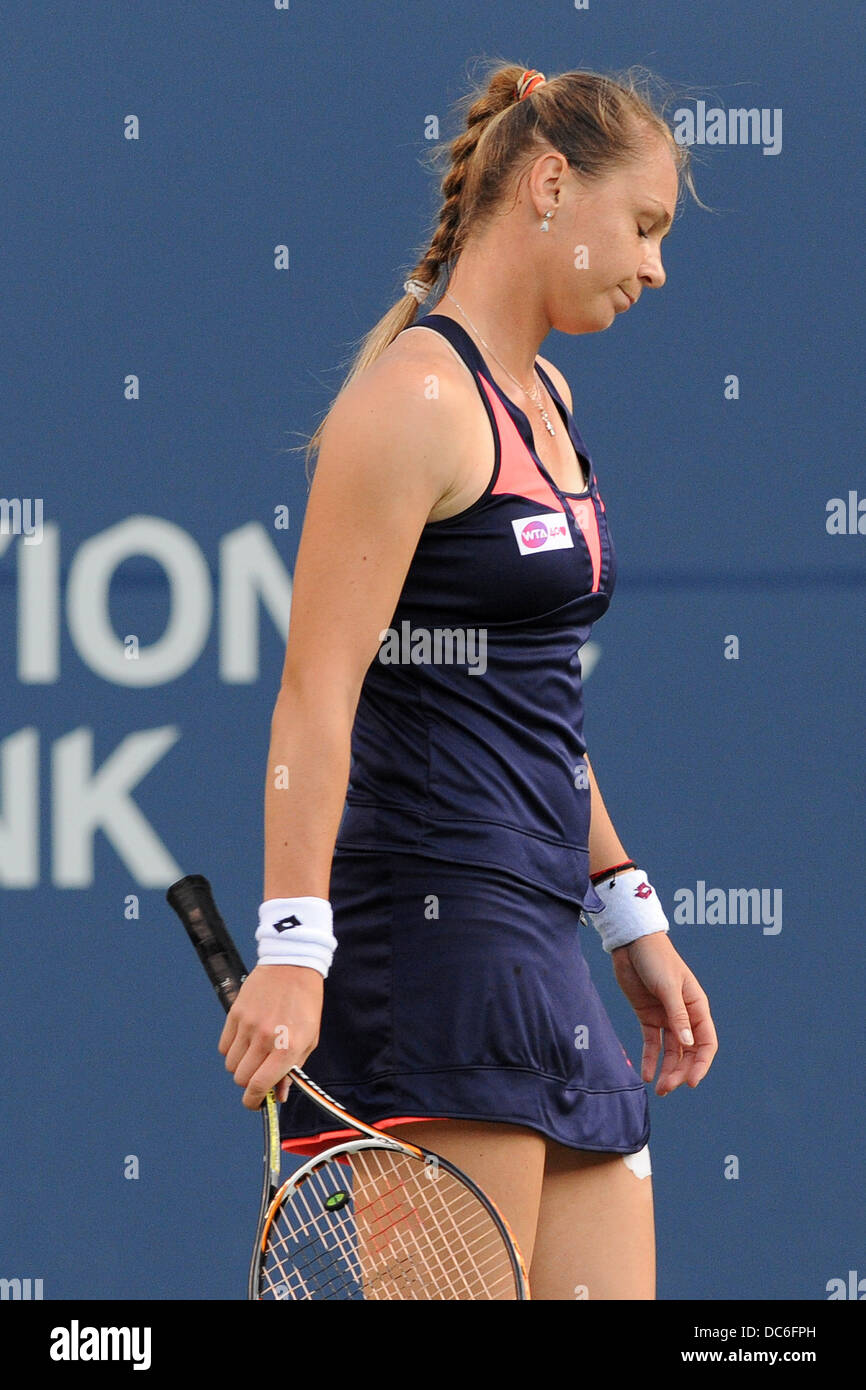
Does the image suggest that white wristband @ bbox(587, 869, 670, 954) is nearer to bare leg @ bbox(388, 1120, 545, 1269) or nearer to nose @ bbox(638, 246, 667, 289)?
bare leg @ bbox(388, 1120, 545, 1269)

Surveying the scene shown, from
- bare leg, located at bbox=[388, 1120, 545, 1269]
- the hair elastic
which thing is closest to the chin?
the hair elastic

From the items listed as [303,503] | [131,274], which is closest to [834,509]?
[303,503]

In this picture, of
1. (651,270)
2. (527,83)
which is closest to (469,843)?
(651,270)

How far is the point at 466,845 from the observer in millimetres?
1617

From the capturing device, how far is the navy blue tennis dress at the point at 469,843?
1612mm

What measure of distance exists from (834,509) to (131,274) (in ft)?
3.71

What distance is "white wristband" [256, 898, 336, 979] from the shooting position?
1530mm

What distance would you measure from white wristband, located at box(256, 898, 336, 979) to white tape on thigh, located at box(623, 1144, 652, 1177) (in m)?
0.41

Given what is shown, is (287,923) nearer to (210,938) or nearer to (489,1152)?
(210,938)

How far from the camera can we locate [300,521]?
293 cm

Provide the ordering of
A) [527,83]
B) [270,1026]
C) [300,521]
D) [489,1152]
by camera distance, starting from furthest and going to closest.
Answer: [300,521] < [527,83] < [489,1152] < [270,1026]

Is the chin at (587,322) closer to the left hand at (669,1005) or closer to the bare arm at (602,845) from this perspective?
the bare arm at (602,845)

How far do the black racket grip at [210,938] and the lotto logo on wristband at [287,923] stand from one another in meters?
0.12

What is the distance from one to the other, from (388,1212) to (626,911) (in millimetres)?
440
